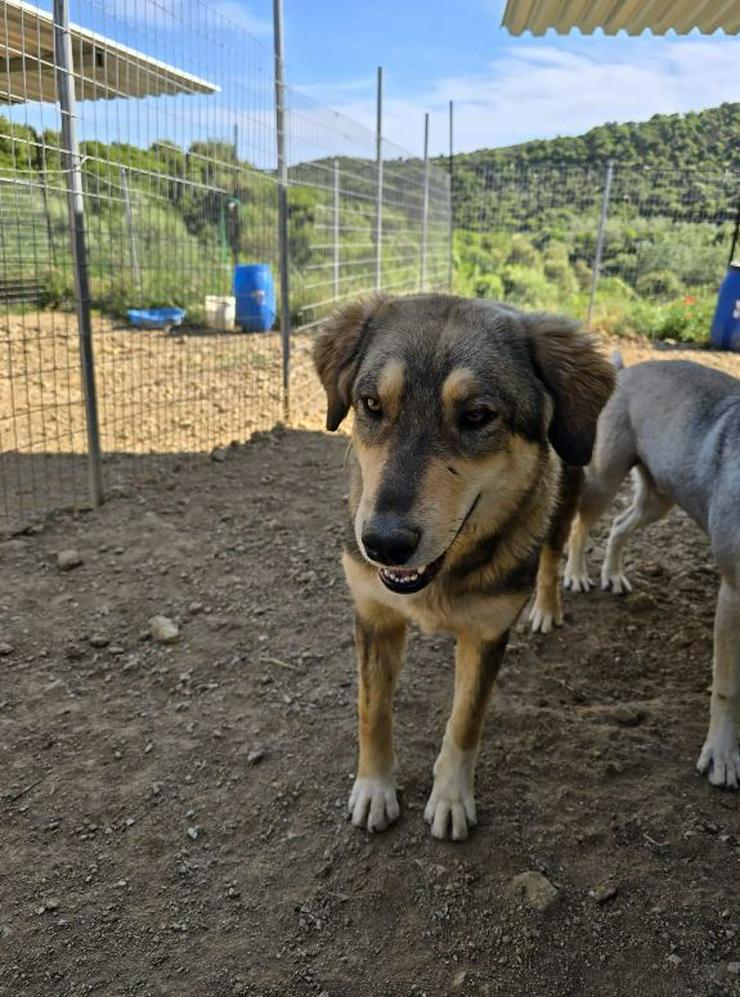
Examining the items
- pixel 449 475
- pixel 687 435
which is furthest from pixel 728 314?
pixel 449 475

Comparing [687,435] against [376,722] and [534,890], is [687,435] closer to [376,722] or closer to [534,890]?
[376,722]

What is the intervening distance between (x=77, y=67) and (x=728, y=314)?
9.42 meters

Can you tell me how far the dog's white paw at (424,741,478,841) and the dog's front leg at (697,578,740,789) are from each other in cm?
93

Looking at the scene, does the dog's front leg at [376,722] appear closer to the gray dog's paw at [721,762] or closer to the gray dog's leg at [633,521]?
the gray dog's paw at [721,762]

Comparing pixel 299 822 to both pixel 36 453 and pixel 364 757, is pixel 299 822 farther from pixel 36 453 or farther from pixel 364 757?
pixel 36 453

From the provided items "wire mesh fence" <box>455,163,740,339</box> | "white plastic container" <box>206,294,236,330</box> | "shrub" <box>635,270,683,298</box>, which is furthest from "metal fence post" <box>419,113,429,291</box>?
"white plastic container" <box>206,294,236,330</box>

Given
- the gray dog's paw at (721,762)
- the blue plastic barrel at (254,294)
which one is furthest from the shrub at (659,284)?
the gray dog's paw at (721,762)

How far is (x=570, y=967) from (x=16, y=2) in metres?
5.20

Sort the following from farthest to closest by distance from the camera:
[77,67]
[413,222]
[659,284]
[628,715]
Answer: [659,284]
[413,222]
[77,67]
[628,715]

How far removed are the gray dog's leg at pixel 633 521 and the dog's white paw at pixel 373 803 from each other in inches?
87.1

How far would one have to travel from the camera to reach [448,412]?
2.10 meters

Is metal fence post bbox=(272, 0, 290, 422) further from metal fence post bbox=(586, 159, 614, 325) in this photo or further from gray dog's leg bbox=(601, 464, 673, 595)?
metal fence post bbox=(586, 159, 614, 325)

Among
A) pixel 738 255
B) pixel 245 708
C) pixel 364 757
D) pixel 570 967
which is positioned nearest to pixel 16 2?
pixel 245 708

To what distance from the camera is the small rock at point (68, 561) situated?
4086 millimetres
